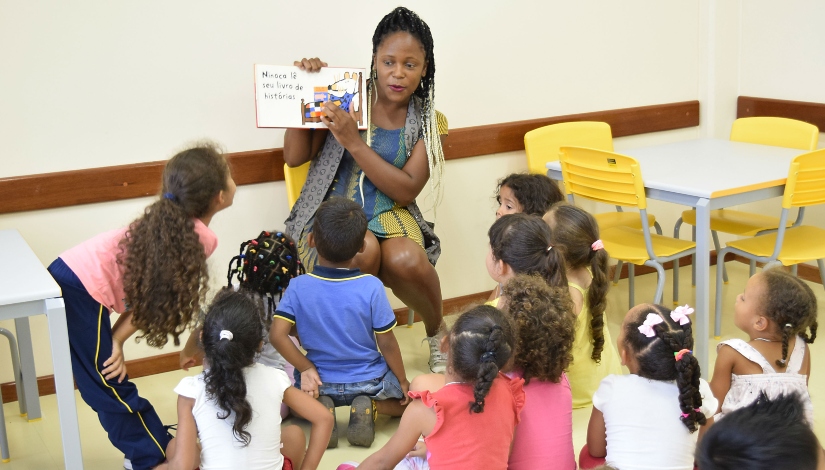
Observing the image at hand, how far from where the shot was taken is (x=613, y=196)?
342cm

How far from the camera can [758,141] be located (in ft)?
13.4

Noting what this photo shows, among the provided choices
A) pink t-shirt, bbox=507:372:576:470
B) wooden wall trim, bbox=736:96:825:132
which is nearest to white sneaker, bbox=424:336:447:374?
pink t-shirt, bbox=507:372:576:470

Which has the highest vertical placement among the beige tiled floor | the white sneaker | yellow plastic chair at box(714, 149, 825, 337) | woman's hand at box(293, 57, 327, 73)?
woman's hand at box(293, 57, 327, 73)

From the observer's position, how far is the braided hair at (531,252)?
255 centimetres

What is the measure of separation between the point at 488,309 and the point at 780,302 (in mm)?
889

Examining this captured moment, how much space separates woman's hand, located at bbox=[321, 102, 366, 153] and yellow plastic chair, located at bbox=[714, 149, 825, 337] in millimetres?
1504

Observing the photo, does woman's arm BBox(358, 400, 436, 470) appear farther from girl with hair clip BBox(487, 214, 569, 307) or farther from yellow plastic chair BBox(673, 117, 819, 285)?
yellow plastic chair BBox(673, 117, 819, 285)

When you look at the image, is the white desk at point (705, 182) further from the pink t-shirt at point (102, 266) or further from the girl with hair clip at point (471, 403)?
the pink t-shirt at point (102, 266)

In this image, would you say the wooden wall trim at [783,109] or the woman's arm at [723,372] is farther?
the wooden wall trim at [783,109]

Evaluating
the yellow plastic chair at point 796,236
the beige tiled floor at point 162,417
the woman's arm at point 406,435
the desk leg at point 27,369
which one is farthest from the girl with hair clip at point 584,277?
the desk leg at point 27,369

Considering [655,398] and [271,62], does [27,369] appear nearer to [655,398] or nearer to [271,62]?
[271,62]

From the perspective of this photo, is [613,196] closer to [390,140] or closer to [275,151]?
[390,140]

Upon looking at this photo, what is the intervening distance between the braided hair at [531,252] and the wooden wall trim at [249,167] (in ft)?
4.21

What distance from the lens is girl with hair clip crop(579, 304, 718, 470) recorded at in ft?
6.53
